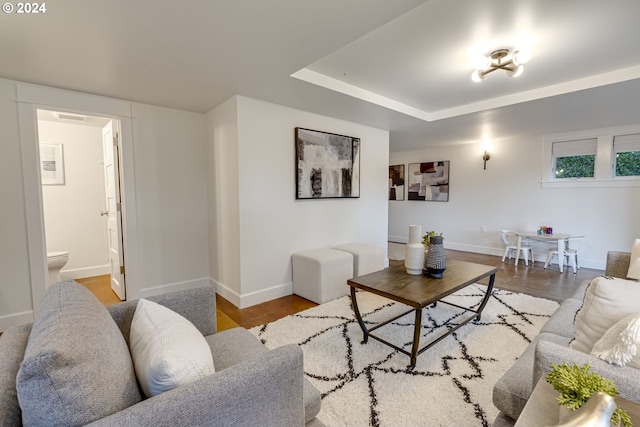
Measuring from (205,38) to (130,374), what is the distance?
6.28 feet

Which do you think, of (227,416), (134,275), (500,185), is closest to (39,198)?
(134,275)

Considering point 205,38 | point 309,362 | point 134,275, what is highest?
point 205,38

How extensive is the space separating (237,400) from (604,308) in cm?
137

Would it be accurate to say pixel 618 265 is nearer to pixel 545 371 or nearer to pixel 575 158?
pixel 545 371

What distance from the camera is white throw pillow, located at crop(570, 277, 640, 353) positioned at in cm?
108

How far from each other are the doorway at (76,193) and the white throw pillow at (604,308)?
13.9 feet

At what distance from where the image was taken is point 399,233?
6.89m

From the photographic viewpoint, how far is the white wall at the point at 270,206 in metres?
3.03

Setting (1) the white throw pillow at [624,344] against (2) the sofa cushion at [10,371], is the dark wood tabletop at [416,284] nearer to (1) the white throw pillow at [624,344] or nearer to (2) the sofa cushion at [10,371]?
(1) the white throw pillow at [624,344]

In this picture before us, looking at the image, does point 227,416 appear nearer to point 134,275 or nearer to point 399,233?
point 134,275

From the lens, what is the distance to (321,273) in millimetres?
3068

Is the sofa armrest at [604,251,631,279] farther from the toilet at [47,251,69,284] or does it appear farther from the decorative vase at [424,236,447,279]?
the toilet at [47,251,69,284]

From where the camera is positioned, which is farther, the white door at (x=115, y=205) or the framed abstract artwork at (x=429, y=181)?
the framed abstract artwork at (x=429, y=181)

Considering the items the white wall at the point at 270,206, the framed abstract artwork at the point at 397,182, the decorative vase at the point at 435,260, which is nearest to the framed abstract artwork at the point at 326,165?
the white wall at the point at 270,206
